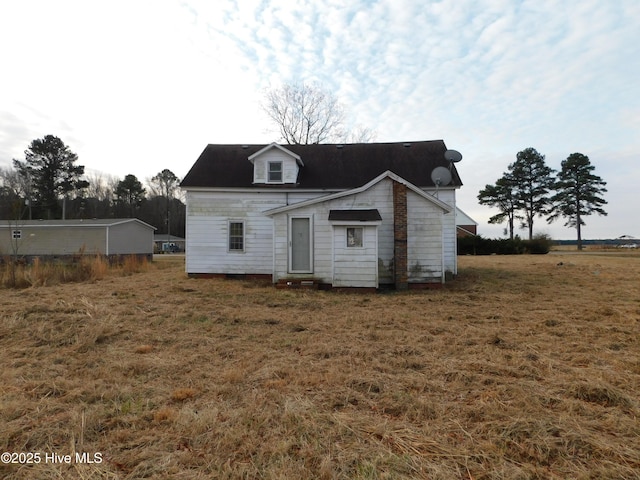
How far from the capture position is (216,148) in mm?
17594

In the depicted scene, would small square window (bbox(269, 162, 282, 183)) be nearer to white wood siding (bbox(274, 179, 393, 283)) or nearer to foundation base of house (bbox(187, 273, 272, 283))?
white wood siding (bbox(274, 179, 393, 283))

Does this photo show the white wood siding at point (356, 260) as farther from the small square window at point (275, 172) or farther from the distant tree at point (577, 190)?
the distant tree at point (577, 190)

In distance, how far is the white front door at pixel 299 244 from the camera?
12711mm

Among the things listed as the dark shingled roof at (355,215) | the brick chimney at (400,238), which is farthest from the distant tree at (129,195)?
the brick chimney at (400,238)

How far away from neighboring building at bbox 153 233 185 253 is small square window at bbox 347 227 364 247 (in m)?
51.4

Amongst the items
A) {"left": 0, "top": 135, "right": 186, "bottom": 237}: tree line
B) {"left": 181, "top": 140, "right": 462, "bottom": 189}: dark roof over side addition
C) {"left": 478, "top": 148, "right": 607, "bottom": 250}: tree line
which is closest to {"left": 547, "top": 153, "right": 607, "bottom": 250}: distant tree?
{"left": 478, "top": 148, "right": 607, "bottom": 250}: tree line

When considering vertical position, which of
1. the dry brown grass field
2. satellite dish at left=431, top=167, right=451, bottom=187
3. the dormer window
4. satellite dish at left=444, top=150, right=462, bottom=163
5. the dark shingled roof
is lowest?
the dry brown grass field

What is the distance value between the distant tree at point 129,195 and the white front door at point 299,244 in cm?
5857

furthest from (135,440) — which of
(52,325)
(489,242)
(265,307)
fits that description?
(489,242)

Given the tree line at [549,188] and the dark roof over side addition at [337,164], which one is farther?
the tree line at [549,188]

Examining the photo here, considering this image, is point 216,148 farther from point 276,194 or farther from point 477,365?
point 477,365

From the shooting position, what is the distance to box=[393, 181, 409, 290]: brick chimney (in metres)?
12.1

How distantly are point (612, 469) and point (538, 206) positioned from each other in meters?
54.7

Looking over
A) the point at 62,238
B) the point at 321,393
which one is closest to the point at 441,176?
the point at 321,393
